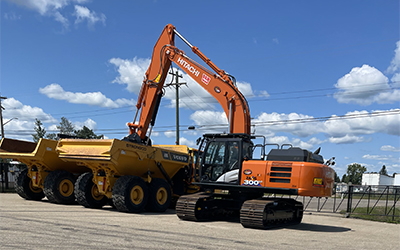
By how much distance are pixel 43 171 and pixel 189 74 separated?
7.03 metres

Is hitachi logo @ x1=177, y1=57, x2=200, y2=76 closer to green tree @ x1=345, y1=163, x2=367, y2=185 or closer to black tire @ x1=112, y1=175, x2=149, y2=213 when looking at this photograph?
black tire @ x1=112, y1=175, x2=149, y2=213

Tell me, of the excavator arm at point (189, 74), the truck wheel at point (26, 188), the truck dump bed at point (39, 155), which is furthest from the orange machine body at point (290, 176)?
the truck wheel at point (26, 188)

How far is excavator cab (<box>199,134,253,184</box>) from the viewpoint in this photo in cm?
1192

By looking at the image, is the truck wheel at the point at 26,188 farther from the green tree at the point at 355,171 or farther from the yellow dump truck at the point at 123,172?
the green tree at the point at 355,171

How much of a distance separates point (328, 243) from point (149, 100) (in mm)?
9281

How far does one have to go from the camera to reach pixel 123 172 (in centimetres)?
1378

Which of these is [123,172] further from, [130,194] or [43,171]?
[43,171]

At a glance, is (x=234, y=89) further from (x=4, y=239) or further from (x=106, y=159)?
(x=4, y=239)

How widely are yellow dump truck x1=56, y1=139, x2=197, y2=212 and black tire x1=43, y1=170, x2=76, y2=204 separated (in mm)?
1362

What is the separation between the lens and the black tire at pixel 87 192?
14109 millimetres

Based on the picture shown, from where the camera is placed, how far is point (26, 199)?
56.0 ft

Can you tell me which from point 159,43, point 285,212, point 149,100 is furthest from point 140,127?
point 285,212

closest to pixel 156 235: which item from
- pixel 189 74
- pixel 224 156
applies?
pixel 224 156

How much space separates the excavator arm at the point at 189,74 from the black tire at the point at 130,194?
2198mm
